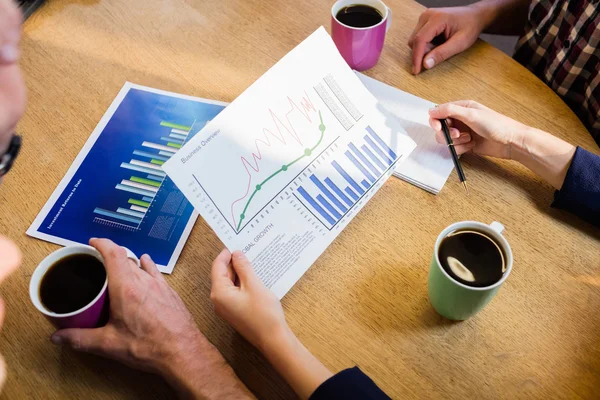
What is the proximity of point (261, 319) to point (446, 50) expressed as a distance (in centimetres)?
65

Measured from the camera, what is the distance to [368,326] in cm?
70

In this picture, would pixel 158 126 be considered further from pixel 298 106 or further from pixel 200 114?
pixel 298 106

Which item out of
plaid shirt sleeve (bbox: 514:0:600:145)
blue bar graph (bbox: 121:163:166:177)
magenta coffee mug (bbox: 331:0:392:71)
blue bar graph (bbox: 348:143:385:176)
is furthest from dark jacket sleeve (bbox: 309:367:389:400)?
plaid shirt sleeve (bbox: 514:0:600:145)

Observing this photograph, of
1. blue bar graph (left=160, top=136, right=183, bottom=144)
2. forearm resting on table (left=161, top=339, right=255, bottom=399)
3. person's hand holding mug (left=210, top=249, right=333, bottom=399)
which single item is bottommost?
forearm resting on table (left=161, top=339, right=255, bottom=399)

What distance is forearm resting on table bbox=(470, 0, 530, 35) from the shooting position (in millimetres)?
1050

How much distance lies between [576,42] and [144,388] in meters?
0.99

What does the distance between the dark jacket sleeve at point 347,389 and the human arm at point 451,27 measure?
61 centimetres

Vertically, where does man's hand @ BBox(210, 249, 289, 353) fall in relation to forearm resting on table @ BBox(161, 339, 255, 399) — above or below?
above

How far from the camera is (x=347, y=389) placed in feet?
1.99

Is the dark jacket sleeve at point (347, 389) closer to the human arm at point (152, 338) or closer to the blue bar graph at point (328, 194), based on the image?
the human arm at point (152, 338)

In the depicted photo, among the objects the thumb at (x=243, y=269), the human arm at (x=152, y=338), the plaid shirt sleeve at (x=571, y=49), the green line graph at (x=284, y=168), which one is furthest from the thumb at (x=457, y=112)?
the human arm at (x=152, y=338)

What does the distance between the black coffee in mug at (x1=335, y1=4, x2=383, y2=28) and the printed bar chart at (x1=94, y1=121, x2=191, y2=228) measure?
355mm

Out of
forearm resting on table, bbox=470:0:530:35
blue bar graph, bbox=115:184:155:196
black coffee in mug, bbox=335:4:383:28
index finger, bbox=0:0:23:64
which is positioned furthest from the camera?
forearm resting on table, bbox=470:0:530:35

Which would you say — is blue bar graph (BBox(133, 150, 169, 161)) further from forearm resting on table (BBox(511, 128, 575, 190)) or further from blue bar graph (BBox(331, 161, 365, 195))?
forearm resting on table (BBox(511, 128, 575, 190))
